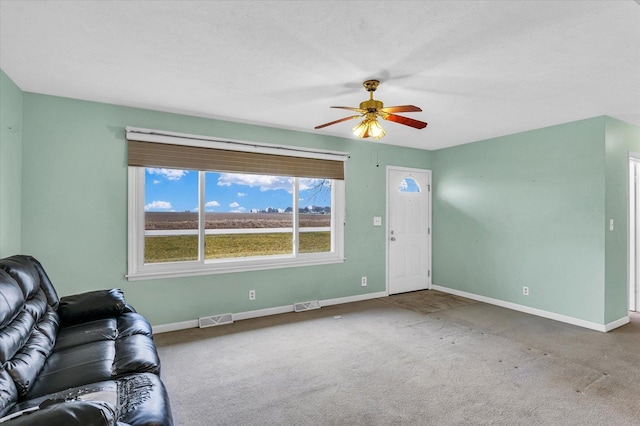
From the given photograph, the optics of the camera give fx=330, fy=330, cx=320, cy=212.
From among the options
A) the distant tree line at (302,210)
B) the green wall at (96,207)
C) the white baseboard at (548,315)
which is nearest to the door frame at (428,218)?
the white baseboard at (548,315)

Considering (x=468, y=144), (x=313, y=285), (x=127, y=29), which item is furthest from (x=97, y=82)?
(x=468, y=144)

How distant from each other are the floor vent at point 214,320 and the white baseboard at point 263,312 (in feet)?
0.23

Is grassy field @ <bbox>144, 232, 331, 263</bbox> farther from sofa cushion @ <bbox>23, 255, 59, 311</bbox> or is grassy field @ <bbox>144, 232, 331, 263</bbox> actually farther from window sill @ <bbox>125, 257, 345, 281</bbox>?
sofa cushion @ <bbox>23, 255, 59, 311</bbox>

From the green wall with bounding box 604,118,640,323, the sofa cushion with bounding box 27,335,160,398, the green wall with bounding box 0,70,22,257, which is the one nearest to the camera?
the sofa cushion with bounding box 27,335,160,398

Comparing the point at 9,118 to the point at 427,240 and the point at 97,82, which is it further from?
the point at 427,240

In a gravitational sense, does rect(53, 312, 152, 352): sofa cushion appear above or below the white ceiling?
below

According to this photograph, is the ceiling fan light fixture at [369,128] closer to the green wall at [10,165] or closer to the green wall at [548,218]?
the green wall at [548,218]

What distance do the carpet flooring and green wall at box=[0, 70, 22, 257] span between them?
1.59 metres

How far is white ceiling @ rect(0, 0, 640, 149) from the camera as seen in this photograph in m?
1.87

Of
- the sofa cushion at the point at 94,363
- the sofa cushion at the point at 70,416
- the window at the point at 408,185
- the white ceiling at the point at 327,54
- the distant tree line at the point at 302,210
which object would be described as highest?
the white ceiling at the point at 327,54

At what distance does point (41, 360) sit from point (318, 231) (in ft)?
11.1

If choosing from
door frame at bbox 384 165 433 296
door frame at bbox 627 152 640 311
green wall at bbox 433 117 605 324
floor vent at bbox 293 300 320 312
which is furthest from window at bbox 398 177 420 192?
door frame at bbox 627 152 640 311

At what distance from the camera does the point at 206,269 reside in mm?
3857

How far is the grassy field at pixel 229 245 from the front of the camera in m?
3.88
